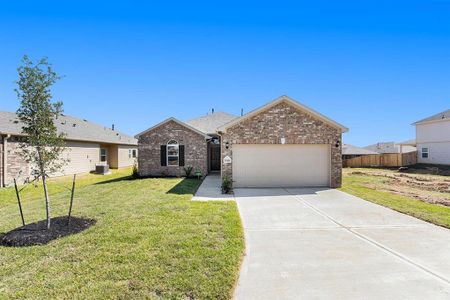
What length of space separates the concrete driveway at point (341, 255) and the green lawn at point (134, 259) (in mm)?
511

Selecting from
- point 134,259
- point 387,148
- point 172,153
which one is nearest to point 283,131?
point 172,153

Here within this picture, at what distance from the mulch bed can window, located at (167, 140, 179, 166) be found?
11.1 metres

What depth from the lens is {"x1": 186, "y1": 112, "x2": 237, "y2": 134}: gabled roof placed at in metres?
20.4

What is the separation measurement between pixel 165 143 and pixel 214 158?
4.52 m

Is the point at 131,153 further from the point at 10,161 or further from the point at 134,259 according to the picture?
the point at 134,259

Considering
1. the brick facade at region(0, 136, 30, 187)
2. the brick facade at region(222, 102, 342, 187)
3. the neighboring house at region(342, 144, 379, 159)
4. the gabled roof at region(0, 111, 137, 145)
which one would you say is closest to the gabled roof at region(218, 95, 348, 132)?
the brick facade at region(222, 102, 342, 187)

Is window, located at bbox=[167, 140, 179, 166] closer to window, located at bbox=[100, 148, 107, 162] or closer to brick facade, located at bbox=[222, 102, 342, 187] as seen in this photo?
brick facade, located at bbox=[222, 102, 342, 187]

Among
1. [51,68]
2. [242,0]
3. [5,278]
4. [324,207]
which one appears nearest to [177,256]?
[5,278]

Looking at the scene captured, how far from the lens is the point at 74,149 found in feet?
68.3

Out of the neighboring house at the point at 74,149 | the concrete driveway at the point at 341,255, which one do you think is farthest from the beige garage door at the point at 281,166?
the neighboring house at the point at 74,149

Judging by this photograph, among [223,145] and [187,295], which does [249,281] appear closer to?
[187,295]

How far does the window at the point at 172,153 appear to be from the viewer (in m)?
18.3

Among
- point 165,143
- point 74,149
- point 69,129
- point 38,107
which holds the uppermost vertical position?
point 69,129

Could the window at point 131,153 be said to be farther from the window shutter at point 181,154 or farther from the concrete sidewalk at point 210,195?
the concrete sidewalk at point 210,195
